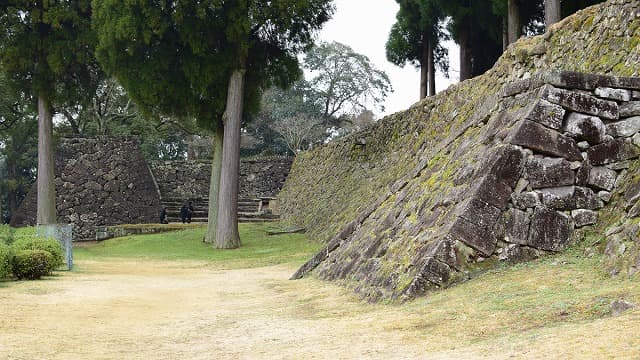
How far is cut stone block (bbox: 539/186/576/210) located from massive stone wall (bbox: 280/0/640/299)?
0.4 inches

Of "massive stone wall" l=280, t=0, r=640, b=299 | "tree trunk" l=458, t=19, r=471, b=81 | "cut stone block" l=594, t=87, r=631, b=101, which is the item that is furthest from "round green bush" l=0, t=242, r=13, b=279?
"tree trunk" l=458, t=19, r=471, b=81

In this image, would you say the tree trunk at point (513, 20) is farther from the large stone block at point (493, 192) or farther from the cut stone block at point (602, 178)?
the large stone block at point (493, 192)

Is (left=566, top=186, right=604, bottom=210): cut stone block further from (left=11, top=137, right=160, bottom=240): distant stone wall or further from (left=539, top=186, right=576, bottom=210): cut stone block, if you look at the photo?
(left=11, top=137, right=160, bottom=240): distant stone wall

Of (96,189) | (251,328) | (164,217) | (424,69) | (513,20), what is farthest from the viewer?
(96,189)

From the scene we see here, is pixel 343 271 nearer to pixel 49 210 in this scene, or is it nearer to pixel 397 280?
pixel 397 280

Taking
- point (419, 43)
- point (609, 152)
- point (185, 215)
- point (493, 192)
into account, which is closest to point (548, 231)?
point (493, 192)

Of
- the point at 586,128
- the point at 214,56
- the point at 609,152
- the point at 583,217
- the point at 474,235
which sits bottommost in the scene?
the point at 474,235

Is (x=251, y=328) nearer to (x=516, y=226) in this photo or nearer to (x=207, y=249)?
(x=516, y=226)

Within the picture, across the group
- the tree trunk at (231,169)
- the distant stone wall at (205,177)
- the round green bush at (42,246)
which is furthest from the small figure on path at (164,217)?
the round green bush at (42,246)

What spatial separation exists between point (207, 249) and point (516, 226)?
44.9 ft

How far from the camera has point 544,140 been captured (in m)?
7.21

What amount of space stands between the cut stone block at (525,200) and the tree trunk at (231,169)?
13302 mm

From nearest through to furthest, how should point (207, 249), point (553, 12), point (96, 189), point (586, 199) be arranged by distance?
1. point (586, 199)
2. point (553, 12)
3. point (207, 249)
4. point (96, 189)

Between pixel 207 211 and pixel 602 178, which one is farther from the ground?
pixel 602 178
